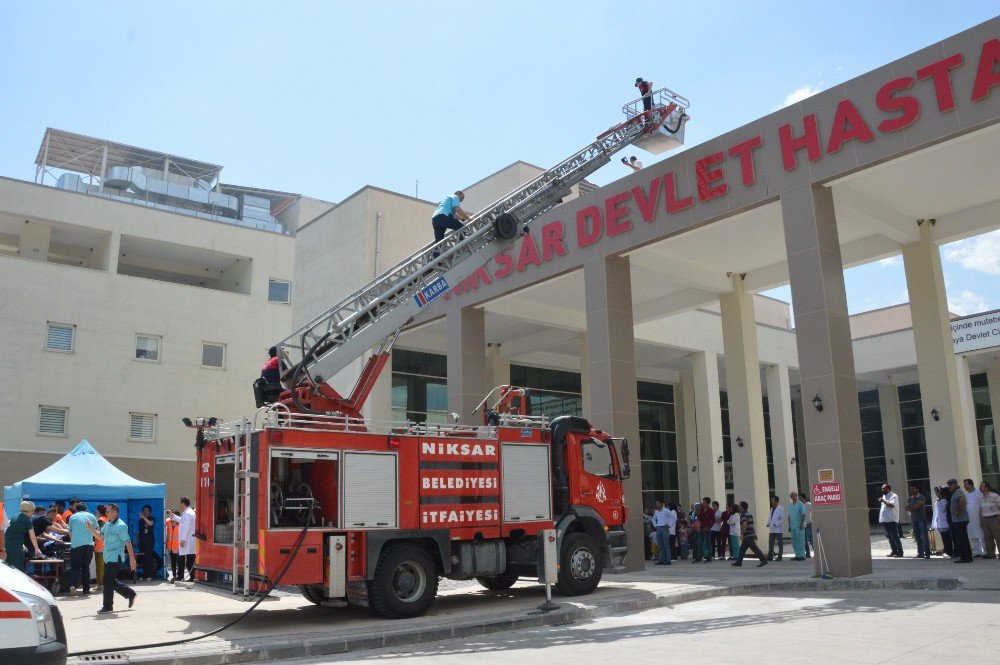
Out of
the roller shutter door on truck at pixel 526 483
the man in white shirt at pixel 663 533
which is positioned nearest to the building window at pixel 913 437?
the man in white shirt at pixel 663 533

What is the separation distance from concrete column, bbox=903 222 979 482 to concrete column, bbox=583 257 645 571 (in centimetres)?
666

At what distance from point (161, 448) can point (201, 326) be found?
5288 millimetres

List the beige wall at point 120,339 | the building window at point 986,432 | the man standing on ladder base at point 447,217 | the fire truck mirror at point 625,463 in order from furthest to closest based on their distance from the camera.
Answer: the building window at point 986,432 → the beige wall at point 120,339 → the fire truck mirror at point 625,463 → the man standing on ladder base at point 447,217

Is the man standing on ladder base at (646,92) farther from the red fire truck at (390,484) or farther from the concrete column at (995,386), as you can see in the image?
the concrete column at (995,386)

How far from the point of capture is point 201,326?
115 feet

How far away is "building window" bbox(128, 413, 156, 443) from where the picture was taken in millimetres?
32781

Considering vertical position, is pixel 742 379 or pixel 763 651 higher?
pixel 742 379

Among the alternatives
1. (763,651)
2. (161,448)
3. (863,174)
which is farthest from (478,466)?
(161,448)

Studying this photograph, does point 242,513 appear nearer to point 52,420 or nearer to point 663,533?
point 663,533

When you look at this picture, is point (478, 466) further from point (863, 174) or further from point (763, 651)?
point (863, 174)

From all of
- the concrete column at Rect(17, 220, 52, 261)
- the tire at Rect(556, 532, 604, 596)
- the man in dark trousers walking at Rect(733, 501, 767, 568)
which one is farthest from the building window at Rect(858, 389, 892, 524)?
the concrete column at Rect(17, 220, 52, 261)

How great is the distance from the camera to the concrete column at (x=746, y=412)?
22.0 meters

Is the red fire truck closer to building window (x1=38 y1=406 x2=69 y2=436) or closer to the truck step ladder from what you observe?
the truck step ladder

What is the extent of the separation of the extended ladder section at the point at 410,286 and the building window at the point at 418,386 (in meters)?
12.6
